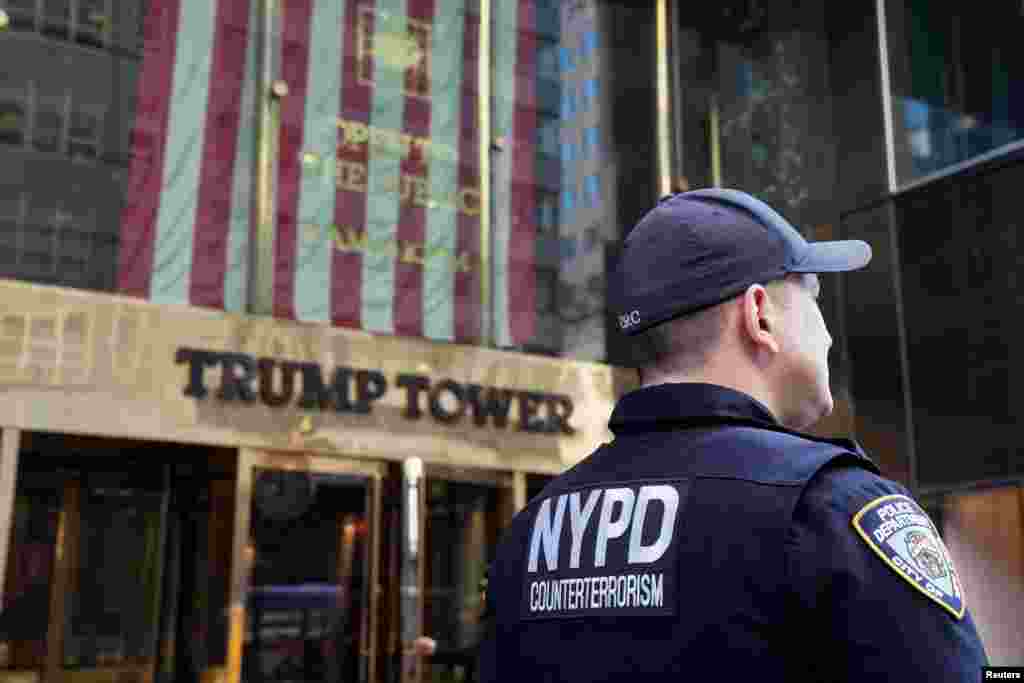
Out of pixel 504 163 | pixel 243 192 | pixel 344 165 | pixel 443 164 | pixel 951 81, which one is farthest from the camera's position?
pixel 504 163

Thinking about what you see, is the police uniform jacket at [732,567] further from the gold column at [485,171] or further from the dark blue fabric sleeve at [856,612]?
the gold column at [485,171]

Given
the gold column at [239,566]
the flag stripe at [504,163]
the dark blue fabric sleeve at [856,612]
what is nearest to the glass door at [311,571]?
the gold column at [239,566]

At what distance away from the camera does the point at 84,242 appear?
941cm

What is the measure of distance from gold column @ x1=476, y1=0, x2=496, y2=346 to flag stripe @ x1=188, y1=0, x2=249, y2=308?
8.59ft

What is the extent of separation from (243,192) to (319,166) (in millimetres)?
832

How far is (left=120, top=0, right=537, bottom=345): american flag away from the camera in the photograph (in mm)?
9969

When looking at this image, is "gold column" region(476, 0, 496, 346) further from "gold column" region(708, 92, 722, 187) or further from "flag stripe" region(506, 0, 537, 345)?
"gold column" region(708, 92, 722, 187)

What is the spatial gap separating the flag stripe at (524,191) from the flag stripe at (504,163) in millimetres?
33

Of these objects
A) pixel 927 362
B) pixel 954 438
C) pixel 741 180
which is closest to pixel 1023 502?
pixel 954 438

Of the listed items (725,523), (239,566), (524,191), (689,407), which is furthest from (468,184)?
(725,523)

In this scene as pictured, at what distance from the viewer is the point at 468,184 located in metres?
11.7

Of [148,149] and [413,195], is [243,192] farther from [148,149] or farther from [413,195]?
[413,195]

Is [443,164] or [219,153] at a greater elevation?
[443,164]

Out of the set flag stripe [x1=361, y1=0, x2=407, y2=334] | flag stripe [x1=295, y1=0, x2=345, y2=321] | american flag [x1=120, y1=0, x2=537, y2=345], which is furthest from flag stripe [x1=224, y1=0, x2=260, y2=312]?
flag stripe [x1=361, y1=0, x2=407, y2=334]
